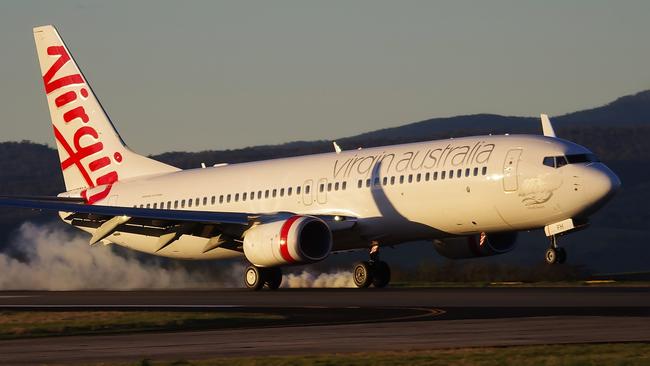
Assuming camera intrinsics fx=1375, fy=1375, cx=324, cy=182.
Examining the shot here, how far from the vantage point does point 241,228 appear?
4650 cm

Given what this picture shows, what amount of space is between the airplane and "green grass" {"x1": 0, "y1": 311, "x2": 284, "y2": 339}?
1171 centimetres

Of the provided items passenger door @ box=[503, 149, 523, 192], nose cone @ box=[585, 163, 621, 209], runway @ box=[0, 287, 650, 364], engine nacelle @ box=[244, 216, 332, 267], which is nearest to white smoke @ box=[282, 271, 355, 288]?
engine nacelle @ box=[244, 216, 332, 267]

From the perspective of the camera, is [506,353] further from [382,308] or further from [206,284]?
[206,284]

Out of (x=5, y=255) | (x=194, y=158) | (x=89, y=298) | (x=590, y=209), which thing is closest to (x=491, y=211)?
(x=590, y=209)

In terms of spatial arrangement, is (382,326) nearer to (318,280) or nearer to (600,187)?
(600,187)

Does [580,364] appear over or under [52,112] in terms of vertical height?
under

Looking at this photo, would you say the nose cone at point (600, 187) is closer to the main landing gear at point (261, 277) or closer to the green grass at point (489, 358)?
the main landing gear at point (261, 277)

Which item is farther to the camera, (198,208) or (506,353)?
(198,208)

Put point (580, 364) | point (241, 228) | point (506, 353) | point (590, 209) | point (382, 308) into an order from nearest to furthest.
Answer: point (580, 364) < point (506, 353) < point (382, 308) < point (590, 209) < point (241, 228)

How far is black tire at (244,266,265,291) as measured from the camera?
46.3 metres

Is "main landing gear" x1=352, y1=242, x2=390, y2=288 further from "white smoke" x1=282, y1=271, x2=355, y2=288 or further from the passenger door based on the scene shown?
the passenger door

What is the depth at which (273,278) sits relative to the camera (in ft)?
153

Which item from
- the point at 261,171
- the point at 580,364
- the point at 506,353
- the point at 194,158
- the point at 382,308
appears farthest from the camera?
the point at 194,158

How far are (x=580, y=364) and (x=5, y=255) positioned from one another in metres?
44.6
